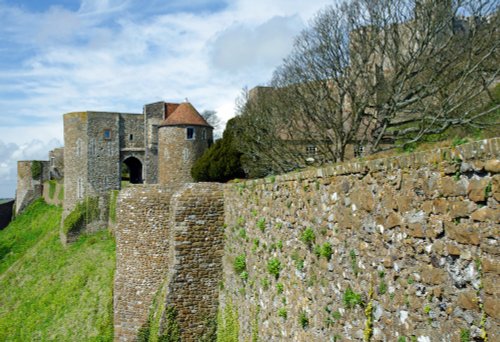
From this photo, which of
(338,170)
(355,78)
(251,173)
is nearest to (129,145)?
(251,173)

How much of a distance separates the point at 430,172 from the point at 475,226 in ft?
1.98

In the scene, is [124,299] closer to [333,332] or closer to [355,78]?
[333,332]

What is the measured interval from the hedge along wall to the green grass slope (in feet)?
34.8

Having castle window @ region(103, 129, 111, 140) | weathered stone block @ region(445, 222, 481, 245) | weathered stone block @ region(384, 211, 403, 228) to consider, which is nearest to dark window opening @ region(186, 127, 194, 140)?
castle window @ region(103, 129, 111, 140)

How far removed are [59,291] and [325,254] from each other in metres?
19.4

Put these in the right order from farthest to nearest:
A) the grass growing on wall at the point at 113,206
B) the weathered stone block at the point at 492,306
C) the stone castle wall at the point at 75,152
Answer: the stone castle wall at the point at 75,152, the grass growing on wall at the point at 113,206, the weathered stone block at the point at 492,306

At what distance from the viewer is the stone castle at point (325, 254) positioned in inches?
127

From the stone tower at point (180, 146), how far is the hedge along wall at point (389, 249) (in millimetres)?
25327

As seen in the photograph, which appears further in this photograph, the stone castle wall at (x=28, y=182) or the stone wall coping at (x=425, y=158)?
the stone castle wall at (x=28, y=182)

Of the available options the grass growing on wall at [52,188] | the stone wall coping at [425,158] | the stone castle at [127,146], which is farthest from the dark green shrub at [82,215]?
the stone wall coping at [425,158]

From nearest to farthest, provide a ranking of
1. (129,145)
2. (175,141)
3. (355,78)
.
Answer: (355,78) < (175,141) < (129,145)

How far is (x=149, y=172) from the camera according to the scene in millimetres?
38031

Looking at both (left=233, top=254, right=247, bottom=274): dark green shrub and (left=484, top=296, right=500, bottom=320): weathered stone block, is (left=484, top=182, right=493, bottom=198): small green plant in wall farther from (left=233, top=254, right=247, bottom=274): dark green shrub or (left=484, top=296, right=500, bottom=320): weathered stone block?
(left=233, top=254, right=247, bottom=274): dark green shrub

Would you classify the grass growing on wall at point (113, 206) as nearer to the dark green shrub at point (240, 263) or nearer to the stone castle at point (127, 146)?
the stone castle at point (127, 146)
